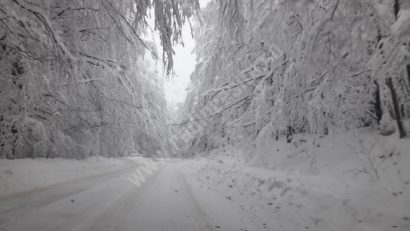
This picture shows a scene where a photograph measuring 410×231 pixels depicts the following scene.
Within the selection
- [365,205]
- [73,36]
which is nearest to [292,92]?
[365,205]

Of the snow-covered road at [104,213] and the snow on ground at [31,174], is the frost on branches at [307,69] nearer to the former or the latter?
the snow-covered road at [104,213]

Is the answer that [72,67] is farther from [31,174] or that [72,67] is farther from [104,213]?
[31,174]

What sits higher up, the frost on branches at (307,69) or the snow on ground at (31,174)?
the frost on branches at (307,69)

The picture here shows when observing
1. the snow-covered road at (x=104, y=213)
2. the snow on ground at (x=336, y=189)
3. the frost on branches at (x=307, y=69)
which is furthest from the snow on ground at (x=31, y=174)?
the frost on branches at (x=307, y=69)

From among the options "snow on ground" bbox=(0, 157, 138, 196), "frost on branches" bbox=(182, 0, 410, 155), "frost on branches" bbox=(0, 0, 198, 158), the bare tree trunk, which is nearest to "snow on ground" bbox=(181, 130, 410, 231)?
the bare tree trunk

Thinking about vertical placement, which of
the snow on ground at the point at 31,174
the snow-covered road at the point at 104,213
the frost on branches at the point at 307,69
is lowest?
the snow-covered road at the point at 104,213

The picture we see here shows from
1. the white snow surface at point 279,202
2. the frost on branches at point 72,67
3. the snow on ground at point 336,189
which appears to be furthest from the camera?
the frost on branches at point 72,67

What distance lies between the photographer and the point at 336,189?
605cm

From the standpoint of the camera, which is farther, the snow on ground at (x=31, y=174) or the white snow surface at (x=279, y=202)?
the snow on ground at (x=31, y=174)

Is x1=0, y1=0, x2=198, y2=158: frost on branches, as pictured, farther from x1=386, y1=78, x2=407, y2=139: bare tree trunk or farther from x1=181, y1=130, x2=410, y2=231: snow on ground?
x1=386, y1=78, x2=407, y2=139: bare tree trunk

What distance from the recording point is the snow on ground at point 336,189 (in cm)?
464

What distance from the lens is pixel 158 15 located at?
4652mm

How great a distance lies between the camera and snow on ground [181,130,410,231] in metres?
4.64

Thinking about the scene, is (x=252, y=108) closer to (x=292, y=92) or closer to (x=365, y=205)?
(x=292, y=92)
